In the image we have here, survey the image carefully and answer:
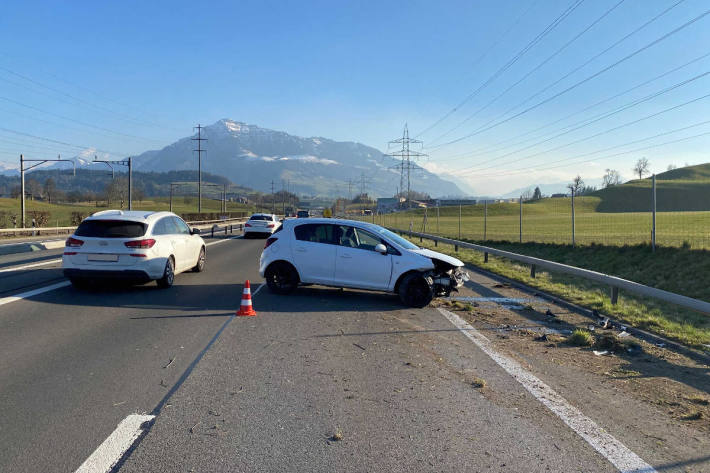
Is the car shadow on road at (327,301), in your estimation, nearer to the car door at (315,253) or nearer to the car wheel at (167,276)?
the car door at (315,253)

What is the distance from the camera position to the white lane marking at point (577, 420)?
13.3 feet

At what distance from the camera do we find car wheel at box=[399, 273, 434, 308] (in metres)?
10.4

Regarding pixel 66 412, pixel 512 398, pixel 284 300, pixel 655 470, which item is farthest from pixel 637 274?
pixel 66 412

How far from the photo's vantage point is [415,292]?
10477 mm

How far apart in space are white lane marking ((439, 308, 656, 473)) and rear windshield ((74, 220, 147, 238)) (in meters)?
7.36

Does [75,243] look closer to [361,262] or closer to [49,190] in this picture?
[361,262]

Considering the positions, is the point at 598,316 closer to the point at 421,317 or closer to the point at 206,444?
the point at 421,317

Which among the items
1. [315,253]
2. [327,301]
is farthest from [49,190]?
[327,301]

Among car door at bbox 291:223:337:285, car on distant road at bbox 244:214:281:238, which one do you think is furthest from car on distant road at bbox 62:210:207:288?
car on distant road at bbox 244:214:281:238

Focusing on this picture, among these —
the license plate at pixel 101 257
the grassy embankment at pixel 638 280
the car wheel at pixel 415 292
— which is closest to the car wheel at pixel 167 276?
the license plate at pixel 101 257

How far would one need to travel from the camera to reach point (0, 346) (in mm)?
6934

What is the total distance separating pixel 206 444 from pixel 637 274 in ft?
47.5

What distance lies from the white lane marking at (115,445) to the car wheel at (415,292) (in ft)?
20.9

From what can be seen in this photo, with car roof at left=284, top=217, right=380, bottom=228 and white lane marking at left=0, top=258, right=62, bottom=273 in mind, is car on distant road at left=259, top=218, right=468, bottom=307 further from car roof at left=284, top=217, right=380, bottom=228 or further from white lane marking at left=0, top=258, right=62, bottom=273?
white lane marking at left=0, top=258, right=62, bottom=273
